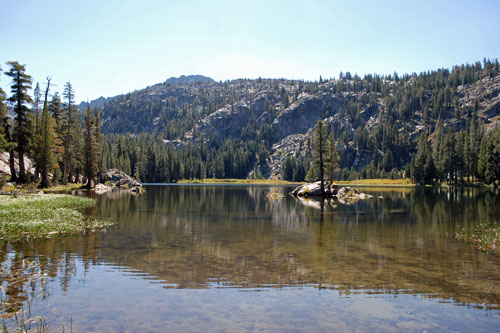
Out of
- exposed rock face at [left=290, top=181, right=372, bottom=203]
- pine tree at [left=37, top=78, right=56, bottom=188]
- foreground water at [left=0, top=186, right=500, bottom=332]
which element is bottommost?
foreground water at [left=0, top=186, right=500, bottom=332]

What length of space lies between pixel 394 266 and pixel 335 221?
17.5m

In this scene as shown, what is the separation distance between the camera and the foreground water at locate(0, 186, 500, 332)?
949cm

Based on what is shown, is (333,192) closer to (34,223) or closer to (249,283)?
(34,223)

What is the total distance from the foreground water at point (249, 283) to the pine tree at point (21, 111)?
41929mm

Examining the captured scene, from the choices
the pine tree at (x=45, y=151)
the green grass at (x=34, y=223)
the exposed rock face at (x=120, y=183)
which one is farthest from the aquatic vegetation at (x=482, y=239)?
the exposed rock face at (x=120, y=183)

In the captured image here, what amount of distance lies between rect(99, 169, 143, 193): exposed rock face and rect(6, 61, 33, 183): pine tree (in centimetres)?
1958

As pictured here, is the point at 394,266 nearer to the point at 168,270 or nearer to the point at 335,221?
the point at 168,270

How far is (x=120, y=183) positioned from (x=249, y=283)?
91.4 m

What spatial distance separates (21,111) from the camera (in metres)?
54.5

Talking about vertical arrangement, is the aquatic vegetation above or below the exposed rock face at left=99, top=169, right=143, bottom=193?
below

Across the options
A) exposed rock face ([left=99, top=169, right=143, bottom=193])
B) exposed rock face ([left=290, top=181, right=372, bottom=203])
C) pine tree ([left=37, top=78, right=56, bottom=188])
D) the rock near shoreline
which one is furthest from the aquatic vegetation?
exposed rock face ([left=99, top=169, right=143, bottom=193])

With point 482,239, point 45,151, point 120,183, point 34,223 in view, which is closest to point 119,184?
point 120,183

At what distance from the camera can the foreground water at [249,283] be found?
9492mm

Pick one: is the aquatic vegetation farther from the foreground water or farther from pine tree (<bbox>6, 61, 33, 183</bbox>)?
pine tree (<bbox>6, 61, 33, 183</bbox>)
